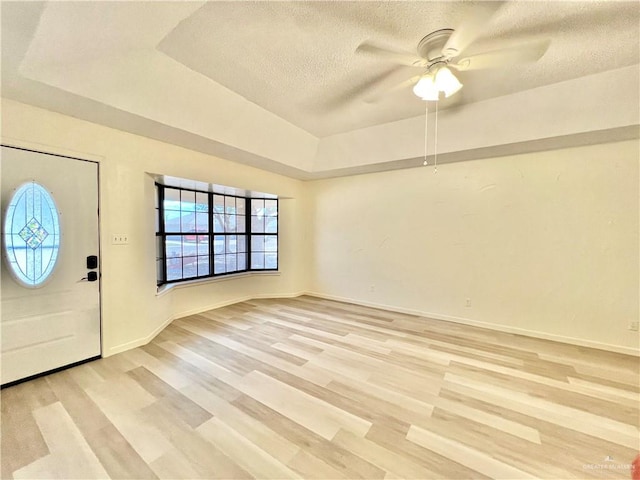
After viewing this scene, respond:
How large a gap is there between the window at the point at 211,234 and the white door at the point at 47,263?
44.2 inches

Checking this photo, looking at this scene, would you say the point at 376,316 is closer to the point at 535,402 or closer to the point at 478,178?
the point at 535,402

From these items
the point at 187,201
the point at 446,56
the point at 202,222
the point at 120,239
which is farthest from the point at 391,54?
the point at 202,222

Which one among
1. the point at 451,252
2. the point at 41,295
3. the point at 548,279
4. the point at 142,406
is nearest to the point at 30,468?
the point at 142,406

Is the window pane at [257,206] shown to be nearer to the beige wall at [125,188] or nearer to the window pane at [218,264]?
the window pane at [218,264]

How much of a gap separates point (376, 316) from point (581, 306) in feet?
8.47

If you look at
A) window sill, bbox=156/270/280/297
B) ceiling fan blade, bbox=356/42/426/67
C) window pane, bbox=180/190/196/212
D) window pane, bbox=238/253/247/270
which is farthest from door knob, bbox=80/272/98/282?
ceiling fan blade, bbox=356/42/426/67

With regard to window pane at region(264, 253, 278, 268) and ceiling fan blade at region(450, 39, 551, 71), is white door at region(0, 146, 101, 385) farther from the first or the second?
ceiling fan blade at region(450, 39, 551, 71)

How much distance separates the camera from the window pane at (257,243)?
5309mm

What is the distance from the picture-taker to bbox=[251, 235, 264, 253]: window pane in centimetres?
531

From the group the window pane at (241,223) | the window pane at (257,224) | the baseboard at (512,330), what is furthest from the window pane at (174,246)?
the baseboard at (512,330)

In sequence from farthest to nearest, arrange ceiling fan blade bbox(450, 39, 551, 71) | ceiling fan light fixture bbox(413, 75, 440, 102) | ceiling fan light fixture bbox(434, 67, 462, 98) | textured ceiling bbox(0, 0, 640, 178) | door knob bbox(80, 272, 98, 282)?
door knob bbox(80, 272, 98, 282)
ceiling fan light fixture bbox(413, 75, 440, 102)
ceiling fan light fixture bbox(434, 67, 462, 98)
ceiling fan blade bbox(450, 39, 551, 71)
textured ceiling bbox(0, 0, 640, 178)

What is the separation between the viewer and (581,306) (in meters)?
3.15

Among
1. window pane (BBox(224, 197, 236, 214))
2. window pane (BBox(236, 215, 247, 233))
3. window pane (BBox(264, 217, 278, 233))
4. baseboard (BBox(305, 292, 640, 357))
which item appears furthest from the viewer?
window pane (BBox(264, 217, 278, 233))

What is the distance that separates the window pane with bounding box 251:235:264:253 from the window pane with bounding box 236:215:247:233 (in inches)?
10.4
